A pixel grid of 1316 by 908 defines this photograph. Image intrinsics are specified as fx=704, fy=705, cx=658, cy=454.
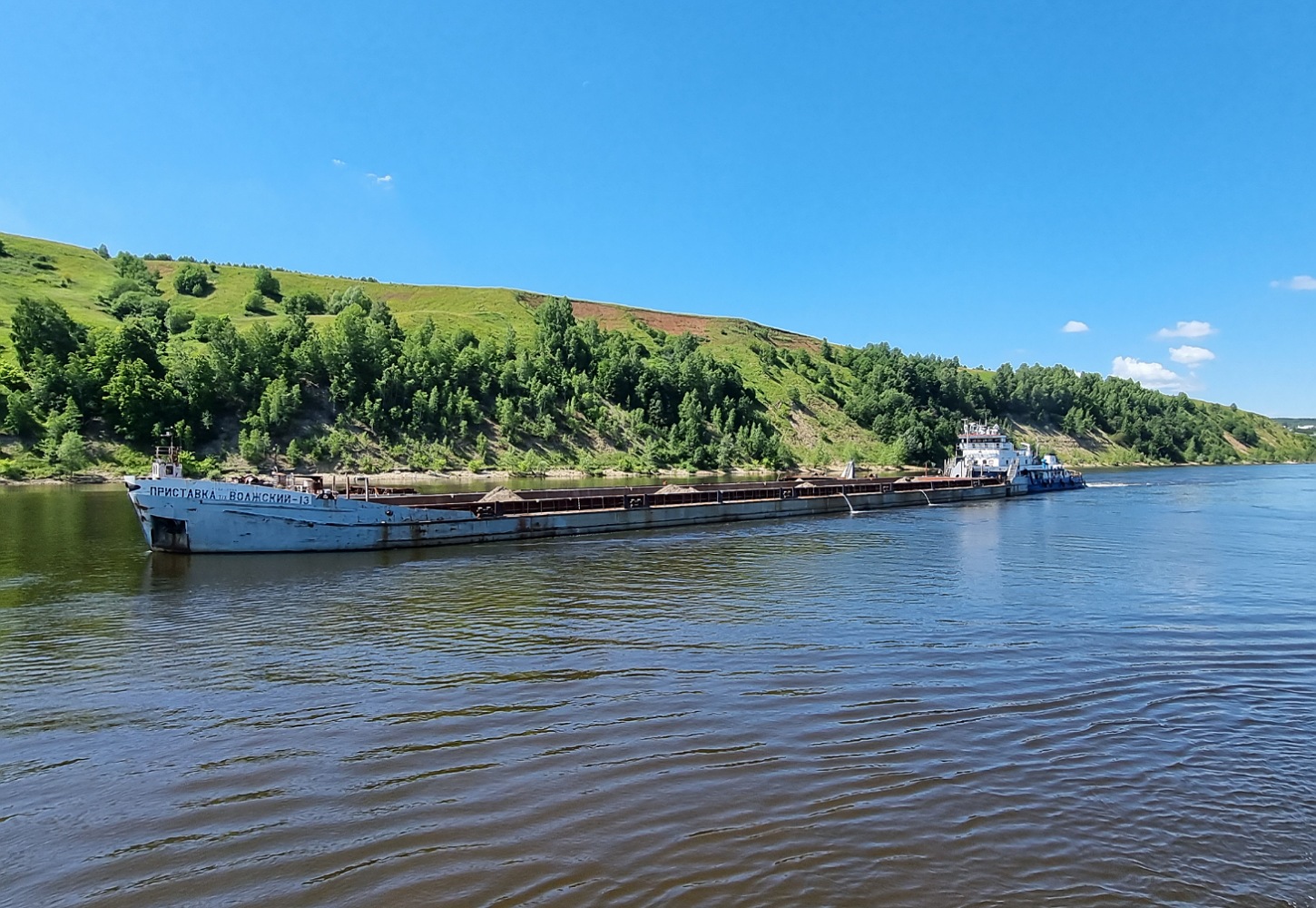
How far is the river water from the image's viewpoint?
8.00m

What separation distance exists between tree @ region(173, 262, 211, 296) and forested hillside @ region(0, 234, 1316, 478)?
0.51m

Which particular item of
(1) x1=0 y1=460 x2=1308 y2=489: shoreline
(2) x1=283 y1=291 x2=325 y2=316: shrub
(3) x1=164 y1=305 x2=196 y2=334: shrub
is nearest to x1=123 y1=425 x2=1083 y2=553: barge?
(1) x1=0 y1=460 x2=1308 y2=489: shoreline

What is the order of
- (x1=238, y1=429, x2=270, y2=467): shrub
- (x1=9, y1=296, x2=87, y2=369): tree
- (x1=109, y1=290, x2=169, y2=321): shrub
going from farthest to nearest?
(x1=109, y1=290, x2=169, y2=321): shrub < (x1=238, y1=429, x2=270, y2=467): shrub < (x1=9, y1=296, x2=87, y2=369): tree

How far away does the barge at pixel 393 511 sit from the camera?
103 ft

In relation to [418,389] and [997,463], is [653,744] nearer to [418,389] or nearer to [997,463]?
[997,463]

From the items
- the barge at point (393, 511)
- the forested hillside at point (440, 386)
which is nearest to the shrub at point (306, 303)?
the forested hillside at point (440, 386)

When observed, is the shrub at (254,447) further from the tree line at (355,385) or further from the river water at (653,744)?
the river water at (653,744)

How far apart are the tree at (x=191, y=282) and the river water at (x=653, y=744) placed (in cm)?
15621

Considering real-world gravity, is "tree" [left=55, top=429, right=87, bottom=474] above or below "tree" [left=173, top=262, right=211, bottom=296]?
below

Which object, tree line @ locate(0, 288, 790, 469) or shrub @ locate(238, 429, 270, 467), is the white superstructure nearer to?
tree line @ locate(0, 288, 790, 469)

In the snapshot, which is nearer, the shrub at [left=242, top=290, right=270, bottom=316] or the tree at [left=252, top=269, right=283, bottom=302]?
the shrub at [left=242, top=290, right=270, bottom=316]

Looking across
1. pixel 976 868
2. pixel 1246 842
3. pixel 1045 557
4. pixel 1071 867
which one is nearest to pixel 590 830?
pixel 976 868

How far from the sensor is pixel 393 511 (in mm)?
35531

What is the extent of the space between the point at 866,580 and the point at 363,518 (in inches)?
936
